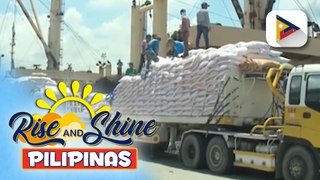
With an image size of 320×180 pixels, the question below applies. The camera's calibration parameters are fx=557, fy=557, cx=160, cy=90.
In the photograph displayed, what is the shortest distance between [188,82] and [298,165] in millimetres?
4565

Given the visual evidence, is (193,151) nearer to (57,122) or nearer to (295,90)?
(295,90)

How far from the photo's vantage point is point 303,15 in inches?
711

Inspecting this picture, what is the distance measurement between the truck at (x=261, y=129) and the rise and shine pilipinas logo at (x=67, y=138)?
4293 mm

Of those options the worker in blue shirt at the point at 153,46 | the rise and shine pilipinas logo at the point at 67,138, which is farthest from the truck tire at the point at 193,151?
the rise and shine pilipinas logo at the point at 67,138

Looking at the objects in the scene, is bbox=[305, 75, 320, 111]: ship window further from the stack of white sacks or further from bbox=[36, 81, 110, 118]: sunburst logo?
bbox=[36, 81, 110, 118]: sunburst logo

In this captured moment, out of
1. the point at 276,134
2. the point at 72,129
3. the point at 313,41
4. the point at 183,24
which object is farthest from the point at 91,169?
the point at 313,41

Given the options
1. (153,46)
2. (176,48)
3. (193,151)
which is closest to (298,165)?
(193,151)

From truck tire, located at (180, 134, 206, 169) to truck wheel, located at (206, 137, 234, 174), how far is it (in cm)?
34

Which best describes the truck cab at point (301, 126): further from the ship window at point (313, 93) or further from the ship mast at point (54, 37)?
the ship mast at point (54, 37)

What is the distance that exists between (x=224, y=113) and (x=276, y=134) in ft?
6.20

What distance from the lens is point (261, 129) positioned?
12.5 metres

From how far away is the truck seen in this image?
10.9 metres

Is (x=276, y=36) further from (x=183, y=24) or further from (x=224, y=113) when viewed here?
(x=224, y=113)

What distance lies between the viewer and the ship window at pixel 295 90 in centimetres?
1112
